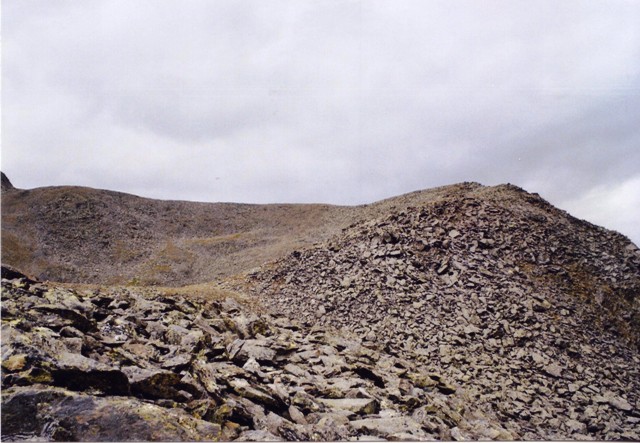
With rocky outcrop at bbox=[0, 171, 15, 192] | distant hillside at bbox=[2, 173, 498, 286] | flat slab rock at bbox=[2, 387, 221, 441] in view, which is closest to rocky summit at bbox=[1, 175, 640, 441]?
flat slab rock at bbox=[2, 387, 221, 441]

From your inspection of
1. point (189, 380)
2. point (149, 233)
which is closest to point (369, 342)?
point (189, 380)

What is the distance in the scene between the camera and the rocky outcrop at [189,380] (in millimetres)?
6020

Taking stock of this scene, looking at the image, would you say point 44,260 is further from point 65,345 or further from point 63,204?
point 65,345

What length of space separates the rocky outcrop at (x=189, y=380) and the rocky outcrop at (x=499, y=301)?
75.8 inches

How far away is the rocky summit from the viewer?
6.79 metres

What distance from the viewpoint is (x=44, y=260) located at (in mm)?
37188

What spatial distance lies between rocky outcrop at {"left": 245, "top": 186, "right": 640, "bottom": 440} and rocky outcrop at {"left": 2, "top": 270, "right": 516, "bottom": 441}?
6.31ft

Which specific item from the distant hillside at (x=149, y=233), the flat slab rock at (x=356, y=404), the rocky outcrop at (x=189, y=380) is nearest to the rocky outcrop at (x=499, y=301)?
the rocky outcrop at (x=189, y=380)

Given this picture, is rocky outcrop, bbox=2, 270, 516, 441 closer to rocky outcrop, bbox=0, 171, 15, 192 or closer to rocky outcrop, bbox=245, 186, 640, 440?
rocky outcrop, bbox=245, 186, 640, 440

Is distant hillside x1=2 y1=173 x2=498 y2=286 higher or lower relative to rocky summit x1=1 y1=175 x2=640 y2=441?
higher

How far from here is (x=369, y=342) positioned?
1627 centimetres

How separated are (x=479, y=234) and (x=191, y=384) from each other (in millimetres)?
18247

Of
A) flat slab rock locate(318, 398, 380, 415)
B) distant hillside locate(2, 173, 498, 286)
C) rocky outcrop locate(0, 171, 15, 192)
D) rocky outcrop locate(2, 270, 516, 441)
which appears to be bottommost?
flat slab rock locate(318, 398, 380, 415)

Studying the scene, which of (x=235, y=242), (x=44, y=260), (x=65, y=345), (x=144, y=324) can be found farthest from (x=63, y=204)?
(x=65, y=345)
